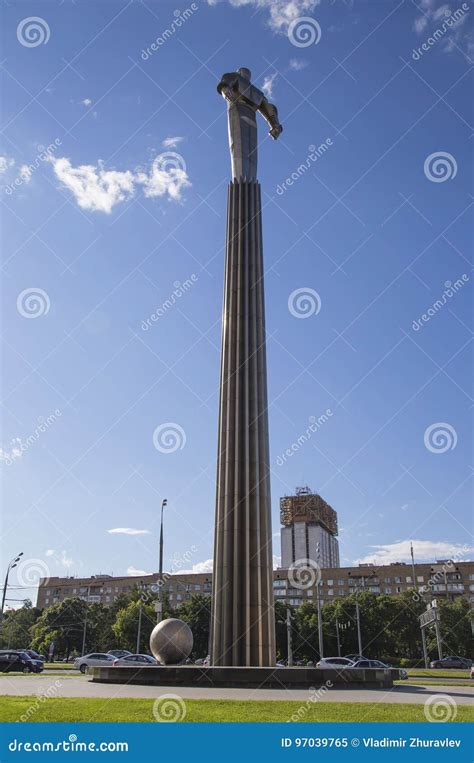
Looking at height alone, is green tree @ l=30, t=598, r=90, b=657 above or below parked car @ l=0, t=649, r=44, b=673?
above

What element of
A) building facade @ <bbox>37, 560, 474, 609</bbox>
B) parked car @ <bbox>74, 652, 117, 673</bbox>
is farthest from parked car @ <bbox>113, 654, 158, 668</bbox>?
building facade @ <bbox>37, 560, 474, 609</bbox>

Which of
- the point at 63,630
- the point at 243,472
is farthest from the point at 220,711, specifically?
the point at 63,630

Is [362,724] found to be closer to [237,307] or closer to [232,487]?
[232,487]

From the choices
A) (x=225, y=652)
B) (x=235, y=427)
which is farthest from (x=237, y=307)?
(x=225, y=652)

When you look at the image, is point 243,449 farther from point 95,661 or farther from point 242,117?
point 95,661

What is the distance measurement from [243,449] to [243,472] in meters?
0.94

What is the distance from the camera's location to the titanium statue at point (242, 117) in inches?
1207

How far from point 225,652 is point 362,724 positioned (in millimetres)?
11622

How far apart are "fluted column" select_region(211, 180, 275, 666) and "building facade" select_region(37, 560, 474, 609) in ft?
279

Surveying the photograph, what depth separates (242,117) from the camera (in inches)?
1227

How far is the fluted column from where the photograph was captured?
21.8 metres

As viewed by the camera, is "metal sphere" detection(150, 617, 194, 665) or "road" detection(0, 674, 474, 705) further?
"metal sphere" detection(150, 617, 194, 665)

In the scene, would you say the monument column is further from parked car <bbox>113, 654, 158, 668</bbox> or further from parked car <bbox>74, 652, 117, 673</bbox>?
parked car <bbox>74, 652, 117, 673</bbox>

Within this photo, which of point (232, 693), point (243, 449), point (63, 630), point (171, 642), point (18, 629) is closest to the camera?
point (232, 693)
